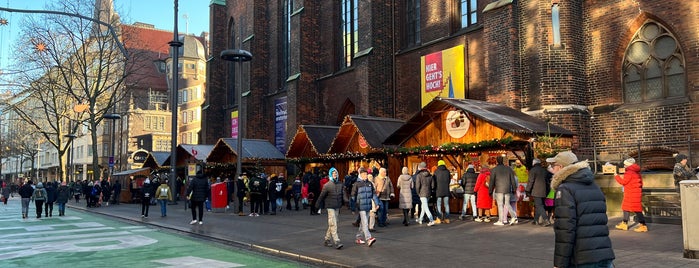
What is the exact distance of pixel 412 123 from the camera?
62.7 ft

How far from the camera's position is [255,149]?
2933 cm

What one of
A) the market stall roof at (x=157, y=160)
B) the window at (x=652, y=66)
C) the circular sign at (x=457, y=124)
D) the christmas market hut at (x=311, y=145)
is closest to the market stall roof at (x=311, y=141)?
the christmas market hut at (x=311, y=145)

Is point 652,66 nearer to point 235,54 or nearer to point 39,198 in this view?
point 235,54

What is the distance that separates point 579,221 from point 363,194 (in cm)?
728

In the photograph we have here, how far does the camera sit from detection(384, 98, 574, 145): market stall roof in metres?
15.4

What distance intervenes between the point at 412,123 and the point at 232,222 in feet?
22.0

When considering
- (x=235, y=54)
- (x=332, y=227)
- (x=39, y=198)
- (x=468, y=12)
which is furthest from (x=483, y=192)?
(x=39, y=198)

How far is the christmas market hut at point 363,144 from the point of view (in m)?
21.0

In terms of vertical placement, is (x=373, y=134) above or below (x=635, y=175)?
above

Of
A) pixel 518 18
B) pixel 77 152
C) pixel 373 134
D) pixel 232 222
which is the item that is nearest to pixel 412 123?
pixel 373 134

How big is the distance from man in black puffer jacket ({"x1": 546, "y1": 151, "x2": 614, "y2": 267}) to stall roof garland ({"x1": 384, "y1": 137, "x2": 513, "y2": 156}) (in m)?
10.8

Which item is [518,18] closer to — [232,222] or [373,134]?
[373,134]

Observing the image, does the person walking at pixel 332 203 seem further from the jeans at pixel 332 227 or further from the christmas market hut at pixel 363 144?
the christmas market hut at pixel 363 144

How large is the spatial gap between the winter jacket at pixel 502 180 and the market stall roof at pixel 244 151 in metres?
15.9
